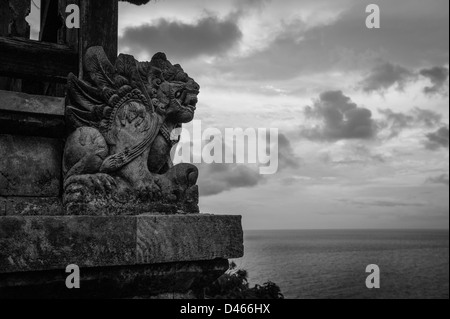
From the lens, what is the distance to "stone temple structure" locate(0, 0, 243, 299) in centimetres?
336

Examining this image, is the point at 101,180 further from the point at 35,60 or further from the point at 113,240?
the point at 35,60

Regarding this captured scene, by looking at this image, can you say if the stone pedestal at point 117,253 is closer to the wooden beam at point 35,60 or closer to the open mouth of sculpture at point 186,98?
the open mouth of sculpture at point 186,98

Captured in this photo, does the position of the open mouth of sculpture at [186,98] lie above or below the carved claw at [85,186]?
above

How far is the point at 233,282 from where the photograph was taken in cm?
1080

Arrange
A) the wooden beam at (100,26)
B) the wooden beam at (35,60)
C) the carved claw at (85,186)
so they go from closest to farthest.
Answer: the carved claw at (85,186), the wooden beam at (35,60), the wooden beam at (100,26)

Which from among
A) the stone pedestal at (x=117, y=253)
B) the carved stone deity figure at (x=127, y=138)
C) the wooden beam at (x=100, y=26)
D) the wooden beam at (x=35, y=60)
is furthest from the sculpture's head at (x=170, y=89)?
the stone pedestal at (x=117, y=253)

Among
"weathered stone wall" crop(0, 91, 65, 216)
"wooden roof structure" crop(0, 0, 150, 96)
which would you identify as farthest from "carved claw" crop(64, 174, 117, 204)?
"wooden roof structure" crop(0, 0, 150, 96)

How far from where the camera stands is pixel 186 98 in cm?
432

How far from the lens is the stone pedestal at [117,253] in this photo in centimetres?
321

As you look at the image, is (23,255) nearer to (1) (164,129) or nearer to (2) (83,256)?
(2) (83,256)

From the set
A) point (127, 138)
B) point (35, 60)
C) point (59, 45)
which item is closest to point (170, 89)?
point (127, 138)

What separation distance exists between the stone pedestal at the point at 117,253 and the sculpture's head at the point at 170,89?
99cm

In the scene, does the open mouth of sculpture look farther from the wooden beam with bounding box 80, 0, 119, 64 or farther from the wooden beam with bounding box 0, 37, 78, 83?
the wooden beam with bounding box 0, 37, 78, 83
